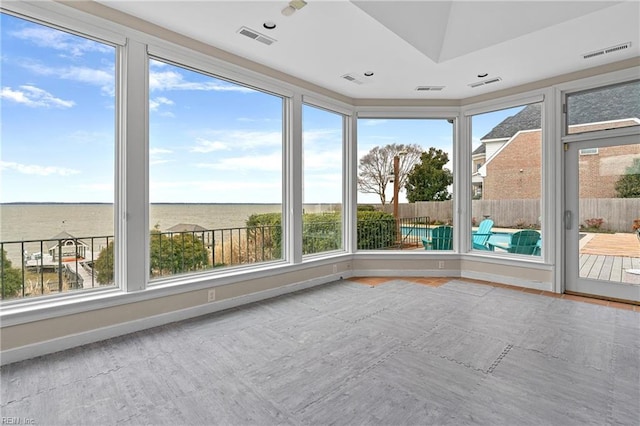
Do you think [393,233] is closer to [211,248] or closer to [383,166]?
[383,166]

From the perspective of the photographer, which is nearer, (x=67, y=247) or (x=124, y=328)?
(x=67, y=247)

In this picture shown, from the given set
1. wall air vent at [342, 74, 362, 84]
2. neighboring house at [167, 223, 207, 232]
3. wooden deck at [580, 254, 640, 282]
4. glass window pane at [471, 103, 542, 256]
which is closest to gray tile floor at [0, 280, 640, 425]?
wooden deck at [580, 254, 640, 282]

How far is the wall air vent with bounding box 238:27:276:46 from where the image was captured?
3174 millimetres

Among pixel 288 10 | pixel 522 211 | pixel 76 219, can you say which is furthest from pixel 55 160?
pixel 522 211

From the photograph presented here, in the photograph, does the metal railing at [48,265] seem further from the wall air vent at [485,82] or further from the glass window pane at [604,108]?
the glass window pane at [604,108]

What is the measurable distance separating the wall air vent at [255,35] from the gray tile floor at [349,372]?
9.22 feet

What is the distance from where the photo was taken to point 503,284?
4.79m

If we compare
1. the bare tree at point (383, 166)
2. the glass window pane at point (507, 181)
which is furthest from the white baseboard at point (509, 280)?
the bare tree at point (383, 166)

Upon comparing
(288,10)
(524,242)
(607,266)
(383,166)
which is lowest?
(607,266)

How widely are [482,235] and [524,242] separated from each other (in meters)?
0.58

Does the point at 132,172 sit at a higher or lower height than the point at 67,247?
higher

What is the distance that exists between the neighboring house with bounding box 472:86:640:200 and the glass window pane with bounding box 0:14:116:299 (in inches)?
193

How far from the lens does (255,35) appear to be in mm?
3264

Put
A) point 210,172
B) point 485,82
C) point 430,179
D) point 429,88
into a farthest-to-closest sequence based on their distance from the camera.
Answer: point 430,179 < point 429,88 < point 485,82 < point 210,172
